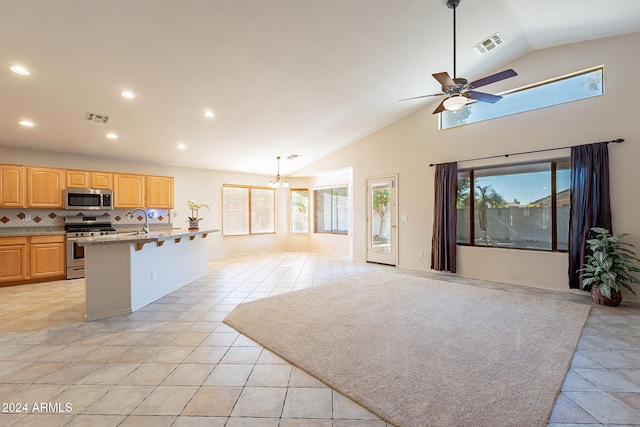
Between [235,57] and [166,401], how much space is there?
11.9ft

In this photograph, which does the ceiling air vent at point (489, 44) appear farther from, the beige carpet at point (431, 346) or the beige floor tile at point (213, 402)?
the beige floor tile at point (213, 402)

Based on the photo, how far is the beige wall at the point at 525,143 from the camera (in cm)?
399

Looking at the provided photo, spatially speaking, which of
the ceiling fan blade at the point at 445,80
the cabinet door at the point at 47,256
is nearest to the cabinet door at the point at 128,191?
the cabinet door at the point at 47,256

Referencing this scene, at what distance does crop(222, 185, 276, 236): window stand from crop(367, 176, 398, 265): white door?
3576 mm

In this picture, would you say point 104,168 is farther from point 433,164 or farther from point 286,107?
point 433,164

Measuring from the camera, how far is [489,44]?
13.9ft

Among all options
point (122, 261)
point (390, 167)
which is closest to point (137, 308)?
point (122, 261)

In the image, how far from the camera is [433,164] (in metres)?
5.79

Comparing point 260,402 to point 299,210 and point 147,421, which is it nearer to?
point 147,421

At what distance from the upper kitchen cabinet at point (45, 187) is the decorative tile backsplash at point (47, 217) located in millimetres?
376

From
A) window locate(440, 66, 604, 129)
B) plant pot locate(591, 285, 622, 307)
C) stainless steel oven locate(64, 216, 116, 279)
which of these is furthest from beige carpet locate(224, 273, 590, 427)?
stainless steel oven locate(64, 216, 116, 279)

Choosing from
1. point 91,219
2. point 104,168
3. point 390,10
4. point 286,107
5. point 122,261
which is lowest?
point 122,261

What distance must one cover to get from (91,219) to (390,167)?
662 cm

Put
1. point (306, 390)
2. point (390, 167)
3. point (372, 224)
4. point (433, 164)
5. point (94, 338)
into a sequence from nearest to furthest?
point (306, 390) → point (94, 338) → point (433, 164) → point (390, 167) → point (372, 224)
